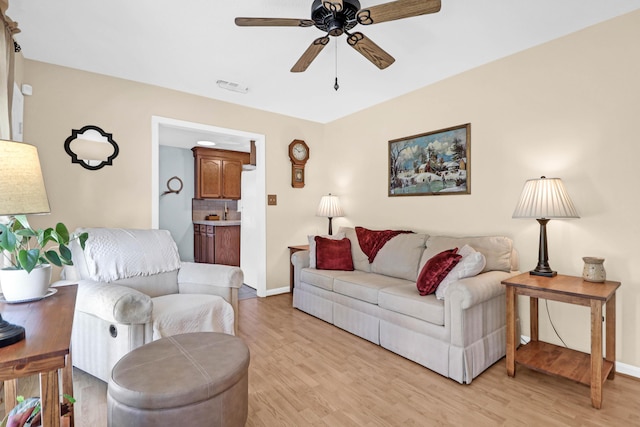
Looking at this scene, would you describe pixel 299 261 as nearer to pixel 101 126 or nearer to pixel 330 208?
pixel 330 208

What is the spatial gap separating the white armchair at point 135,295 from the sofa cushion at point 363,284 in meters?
1.00

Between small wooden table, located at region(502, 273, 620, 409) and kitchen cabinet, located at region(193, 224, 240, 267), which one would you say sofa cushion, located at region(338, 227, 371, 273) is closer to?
small wooden table, located at region(502, 273, 620, 409)

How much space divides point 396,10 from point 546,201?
64.5 inches

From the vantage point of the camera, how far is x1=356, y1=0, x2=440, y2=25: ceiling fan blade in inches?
63.2

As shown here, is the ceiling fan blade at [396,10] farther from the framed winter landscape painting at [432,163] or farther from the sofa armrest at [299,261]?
the sofa armrest at [299,261]

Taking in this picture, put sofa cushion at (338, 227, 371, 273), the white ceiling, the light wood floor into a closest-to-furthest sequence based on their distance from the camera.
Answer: the light wood floor, the white ceiling, sofa cushion at (338, 227, 371, 273)

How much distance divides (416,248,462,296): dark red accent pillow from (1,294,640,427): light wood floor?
0.58 m

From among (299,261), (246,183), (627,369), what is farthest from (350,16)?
(246,183)

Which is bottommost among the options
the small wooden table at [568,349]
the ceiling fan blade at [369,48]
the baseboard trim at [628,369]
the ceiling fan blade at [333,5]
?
the baseboard trim at [628,369]

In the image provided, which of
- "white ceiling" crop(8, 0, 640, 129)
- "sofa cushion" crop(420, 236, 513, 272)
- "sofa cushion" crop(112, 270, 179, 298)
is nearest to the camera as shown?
"white ceiling" crop(8, 0, 640, 129)

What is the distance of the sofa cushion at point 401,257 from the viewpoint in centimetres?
301

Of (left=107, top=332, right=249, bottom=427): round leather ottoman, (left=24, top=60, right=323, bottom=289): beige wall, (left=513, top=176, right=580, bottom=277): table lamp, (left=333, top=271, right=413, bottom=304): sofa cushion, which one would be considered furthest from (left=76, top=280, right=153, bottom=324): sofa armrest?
(left=513, top=176, right=580, bottom=277): table lamp

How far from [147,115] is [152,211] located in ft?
3.25

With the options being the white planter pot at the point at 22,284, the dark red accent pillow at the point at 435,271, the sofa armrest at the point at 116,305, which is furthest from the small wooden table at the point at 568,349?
the white planter pot at the point at 22,284
